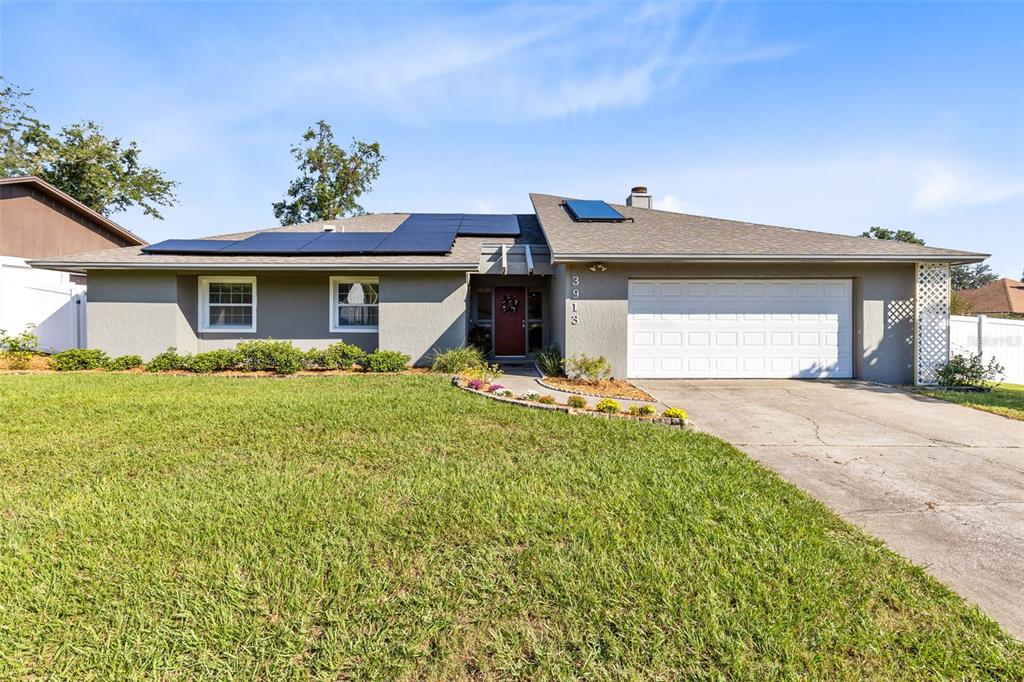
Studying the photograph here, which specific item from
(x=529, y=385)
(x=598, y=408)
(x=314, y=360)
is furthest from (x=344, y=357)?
(x=598, y=408)

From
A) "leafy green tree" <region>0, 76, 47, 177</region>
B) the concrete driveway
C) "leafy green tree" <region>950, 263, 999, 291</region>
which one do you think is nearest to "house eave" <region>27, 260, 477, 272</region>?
the concrete driveway

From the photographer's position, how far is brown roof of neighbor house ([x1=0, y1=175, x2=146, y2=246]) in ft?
51.3

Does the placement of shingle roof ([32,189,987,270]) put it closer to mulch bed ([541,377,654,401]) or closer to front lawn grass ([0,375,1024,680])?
mulch bed ([541,377,654,401])

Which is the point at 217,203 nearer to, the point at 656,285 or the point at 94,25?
the point at 94,25

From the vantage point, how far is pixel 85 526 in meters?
3.11

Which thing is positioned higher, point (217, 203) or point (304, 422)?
point (217, 203)

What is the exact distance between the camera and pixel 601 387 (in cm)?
884

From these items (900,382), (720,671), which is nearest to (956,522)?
(720,671)

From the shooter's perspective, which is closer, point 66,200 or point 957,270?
point 66,200

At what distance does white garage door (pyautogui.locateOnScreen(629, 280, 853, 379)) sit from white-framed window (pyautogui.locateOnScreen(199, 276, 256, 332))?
9.74 meters

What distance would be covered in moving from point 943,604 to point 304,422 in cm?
604

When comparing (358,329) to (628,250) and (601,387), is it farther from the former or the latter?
(628,250)

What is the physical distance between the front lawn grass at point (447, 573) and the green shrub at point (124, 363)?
22.1 ft

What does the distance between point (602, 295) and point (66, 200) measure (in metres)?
21.6
